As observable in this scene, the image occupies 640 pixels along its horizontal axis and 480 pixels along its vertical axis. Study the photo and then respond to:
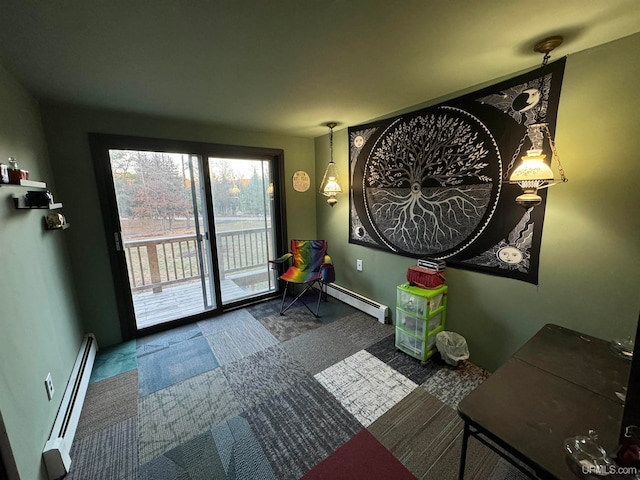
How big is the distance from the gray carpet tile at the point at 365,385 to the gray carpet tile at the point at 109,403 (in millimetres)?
1340

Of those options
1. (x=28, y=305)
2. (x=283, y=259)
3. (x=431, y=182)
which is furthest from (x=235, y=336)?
(x=431, y=182)

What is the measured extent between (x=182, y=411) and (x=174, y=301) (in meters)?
1.83

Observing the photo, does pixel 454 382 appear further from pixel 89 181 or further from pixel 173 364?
pixel 89 181

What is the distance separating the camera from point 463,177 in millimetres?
1984

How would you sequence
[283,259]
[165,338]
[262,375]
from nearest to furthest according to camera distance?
[262,375] < [165,338] < [283,259]

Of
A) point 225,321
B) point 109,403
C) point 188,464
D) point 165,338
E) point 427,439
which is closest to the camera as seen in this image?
point 188,464

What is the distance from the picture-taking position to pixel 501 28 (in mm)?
1191

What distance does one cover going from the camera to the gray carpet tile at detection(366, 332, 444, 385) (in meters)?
2.02

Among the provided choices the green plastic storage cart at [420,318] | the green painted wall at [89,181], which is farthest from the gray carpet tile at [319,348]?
the green painted wall at [89,181]

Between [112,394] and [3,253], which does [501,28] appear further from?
[112,394]

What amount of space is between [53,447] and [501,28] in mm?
3017

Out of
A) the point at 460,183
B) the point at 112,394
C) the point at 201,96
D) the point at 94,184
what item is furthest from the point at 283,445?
the point at 94,184

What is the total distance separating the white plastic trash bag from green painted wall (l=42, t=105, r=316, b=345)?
116 inches

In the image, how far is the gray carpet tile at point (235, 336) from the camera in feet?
7.77
